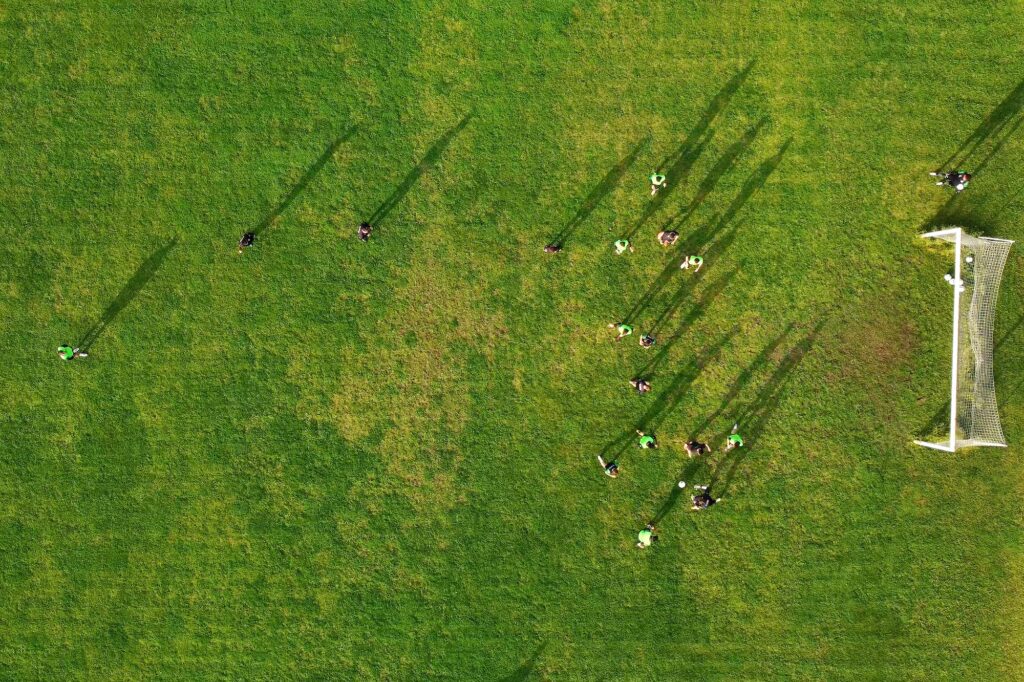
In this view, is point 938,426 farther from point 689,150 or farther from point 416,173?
point 416,173

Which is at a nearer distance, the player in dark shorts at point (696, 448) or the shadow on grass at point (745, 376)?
the player in dark shorts at point (696, 448)

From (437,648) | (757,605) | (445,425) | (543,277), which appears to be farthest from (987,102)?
(437,648)

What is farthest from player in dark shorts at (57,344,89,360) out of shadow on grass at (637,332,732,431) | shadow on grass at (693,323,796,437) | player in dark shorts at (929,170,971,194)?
player in dark shorts at (929,170,971,194)

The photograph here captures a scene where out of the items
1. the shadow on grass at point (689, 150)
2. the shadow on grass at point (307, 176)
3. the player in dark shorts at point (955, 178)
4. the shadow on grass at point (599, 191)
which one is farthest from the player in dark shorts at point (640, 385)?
the shadow on grass at point (307, 176)

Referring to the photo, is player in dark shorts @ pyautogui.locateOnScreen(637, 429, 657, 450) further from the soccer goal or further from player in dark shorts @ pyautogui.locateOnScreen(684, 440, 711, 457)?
the soccer goal

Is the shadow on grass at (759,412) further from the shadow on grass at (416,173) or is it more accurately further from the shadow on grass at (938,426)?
the shadow on grass at (416,173)

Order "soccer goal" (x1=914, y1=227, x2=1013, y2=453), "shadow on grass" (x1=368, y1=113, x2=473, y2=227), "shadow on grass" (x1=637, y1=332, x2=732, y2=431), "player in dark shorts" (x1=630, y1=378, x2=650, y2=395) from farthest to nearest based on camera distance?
"shadow on grass" (x1=368, y1=113, x2=473, y2=227)
"shadow on grass" (x1=637, y1=332, x2=732, y2=431)
"player in dark shorts" (x1=630, y1=378, x2=650, y2=395)
"soccer goal" (x1=914, y1=227, x2=1013, y2=453)
